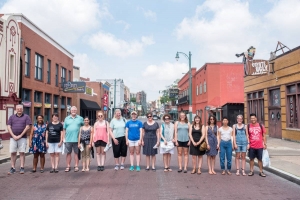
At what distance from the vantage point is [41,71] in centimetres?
2700

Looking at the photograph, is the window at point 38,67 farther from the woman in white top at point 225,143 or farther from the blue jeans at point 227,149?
the blue jeans at point 227,149

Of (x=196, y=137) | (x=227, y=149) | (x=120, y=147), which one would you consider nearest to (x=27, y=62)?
(x=120, y=147)

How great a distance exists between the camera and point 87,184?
24.9 ft

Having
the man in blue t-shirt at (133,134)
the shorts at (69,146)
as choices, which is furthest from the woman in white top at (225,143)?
the shorts at (69,146)

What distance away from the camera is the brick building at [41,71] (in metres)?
23.5

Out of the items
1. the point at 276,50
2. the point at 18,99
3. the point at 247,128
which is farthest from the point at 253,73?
the point at 18,99

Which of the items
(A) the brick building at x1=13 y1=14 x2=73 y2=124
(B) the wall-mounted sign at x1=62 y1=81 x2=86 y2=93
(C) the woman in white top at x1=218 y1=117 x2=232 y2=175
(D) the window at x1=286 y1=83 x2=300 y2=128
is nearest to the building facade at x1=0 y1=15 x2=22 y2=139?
(A) the brick building at x1=13 y1=14 x2=73 y2=124

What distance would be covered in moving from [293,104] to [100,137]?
1324 cm

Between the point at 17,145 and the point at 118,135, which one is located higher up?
the point at 118,135

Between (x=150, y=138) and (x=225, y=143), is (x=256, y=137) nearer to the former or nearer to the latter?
(x=225, y=143)

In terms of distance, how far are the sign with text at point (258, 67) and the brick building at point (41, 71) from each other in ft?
51.2

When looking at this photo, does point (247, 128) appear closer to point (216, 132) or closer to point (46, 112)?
point (216, 132)

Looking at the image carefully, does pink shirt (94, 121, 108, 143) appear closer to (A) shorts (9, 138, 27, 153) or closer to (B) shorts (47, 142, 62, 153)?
(B) shorts (47, 142, 62, 153)

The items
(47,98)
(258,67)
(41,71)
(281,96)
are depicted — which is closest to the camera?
(281,96)
